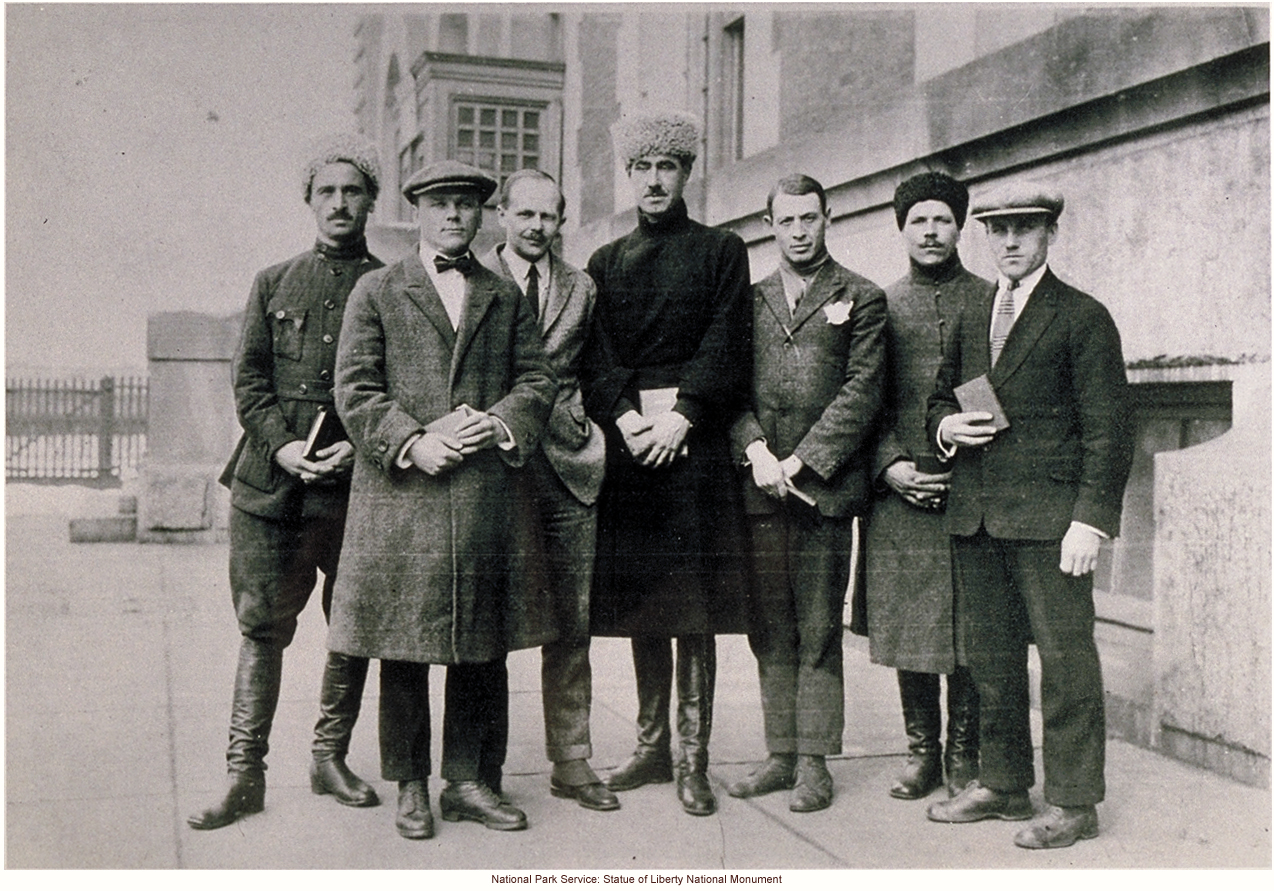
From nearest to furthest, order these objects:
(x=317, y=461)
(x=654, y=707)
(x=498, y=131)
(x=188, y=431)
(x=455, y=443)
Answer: (x=455, y=443), (x=317, y=461), (x=654, y=707), (x=498, y=131), (x=188, y=431)

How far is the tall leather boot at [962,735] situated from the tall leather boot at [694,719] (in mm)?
726

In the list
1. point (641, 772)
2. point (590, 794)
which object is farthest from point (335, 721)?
point (641, 772)

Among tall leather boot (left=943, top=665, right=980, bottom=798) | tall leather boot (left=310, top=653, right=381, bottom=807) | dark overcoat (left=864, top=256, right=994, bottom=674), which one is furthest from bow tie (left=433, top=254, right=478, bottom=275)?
tall leather boot (left=943, top=665, right=980, bottom=798)

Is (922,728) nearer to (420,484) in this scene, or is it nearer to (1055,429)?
(1055,429)

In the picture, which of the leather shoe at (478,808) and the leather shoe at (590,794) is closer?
the leather shoe at (478,808)

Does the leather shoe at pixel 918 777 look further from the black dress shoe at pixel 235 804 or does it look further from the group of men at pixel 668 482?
the black dress shoe at pixel 235 804

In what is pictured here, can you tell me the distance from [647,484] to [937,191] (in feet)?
4.07

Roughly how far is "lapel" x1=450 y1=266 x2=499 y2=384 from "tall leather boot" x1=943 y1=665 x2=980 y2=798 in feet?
5.74

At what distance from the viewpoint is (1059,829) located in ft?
11.0

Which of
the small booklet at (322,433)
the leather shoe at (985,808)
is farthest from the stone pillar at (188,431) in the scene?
the leather shoe at (985,808)

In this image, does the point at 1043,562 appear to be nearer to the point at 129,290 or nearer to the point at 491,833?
the point at 491,833

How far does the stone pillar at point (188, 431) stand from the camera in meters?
6.67

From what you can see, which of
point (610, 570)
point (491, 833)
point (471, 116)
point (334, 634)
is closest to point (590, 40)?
point (471, 116)

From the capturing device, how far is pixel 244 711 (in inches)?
141
